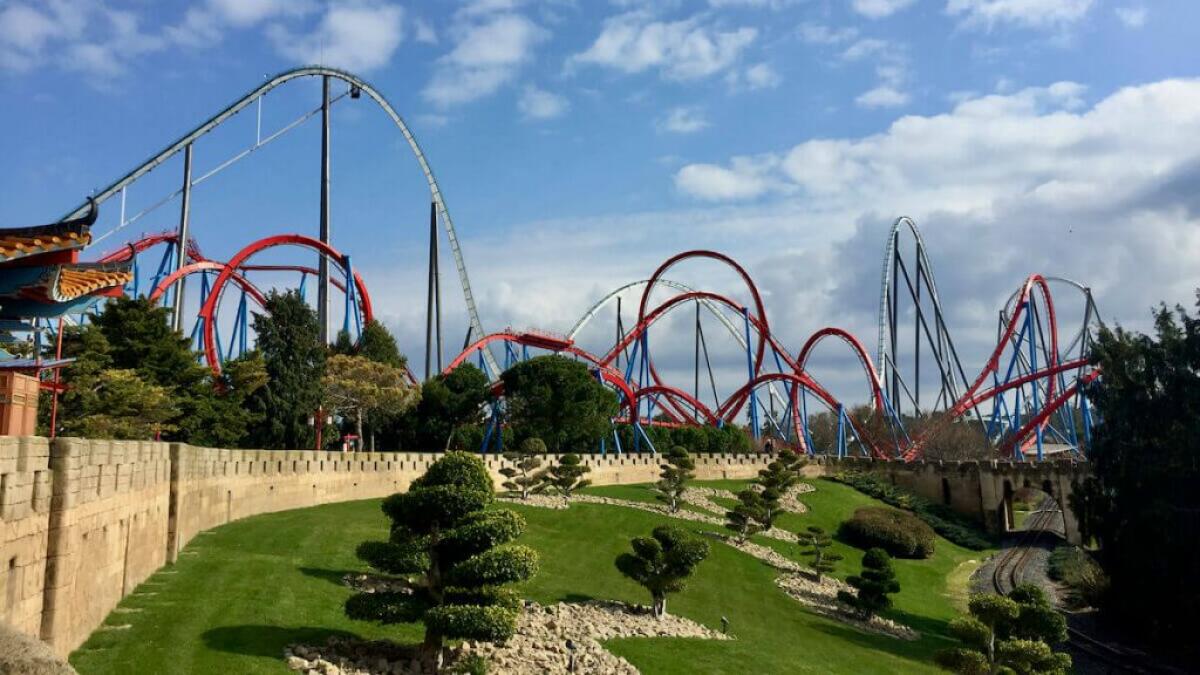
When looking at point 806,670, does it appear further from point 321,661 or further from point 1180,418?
point 1180,418

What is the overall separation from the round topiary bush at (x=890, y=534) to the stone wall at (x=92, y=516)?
29.1m

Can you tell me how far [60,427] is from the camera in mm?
30672

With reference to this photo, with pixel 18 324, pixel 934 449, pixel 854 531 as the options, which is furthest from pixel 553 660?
pixel 934 449

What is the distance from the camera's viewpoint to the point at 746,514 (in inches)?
1487

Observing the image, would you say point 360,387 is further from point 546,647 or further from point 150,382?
point 546,647

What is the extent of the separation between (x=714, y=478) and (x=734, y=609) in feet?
103

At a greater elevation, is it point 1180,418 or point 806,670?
point 1180,418

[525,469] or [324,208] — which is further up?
[324,208]

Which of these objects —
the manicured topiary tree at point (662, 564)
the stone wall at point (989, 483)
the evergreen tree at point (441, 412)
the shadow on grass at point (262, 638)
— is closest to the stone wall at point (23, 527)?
the shadow on grass at point (262, 638)

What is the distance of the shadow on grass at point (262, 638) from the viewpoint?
14.6 metres

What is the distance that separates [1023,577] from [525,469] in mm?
22951

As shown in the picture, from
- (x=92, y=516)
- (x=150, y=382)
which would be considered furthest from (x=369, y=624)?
(x=150, y=382)

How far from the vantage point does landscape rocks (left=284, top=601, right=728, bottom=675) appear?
15.3 m

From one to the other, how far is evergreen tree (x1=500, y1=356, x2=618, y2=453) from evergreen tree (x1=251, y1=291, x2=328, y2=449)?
14245mm
